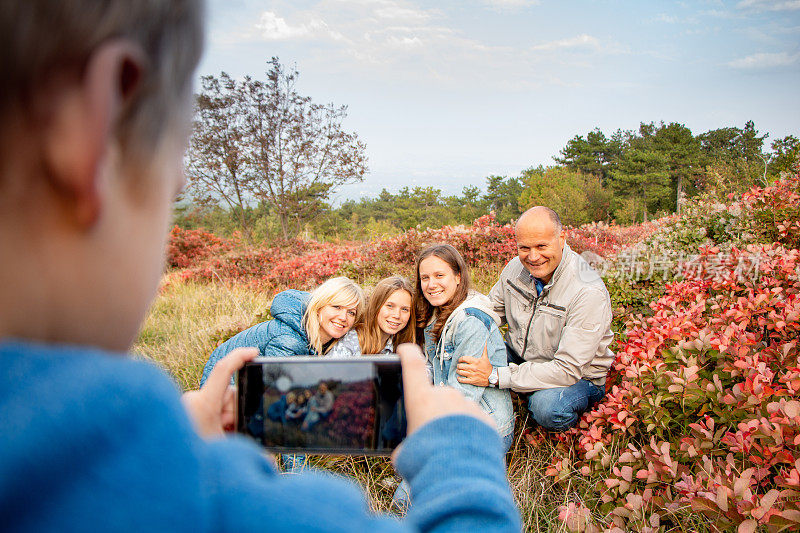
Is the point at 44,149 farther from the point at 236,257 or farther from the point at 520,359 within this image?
the point at 236,257

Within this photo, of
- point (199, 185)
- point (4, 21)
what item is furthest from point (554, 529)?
point (199, 185)

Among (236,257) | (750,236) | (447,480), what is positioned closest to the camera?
(447,480)

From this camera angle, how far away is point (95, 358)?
36cm

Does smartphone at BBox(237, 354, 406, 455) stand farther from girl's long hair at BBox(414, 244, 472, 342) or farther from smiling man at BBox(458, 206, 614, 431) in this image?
girl's long hair at BBox(414, 244, 472, 342)

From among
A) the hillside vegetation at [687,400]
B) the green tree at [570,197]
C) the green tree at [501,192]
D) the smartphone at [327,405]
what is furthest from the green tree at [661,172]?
the smartphone at [327,405]

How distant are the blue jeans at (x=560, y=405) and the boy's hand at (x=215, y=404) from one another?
2.59 m

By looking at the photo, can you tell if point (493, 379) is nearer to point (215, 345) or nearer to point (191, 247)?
point (215, 345)

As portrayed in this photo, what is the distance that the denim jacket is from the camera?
A: 3.10 metres

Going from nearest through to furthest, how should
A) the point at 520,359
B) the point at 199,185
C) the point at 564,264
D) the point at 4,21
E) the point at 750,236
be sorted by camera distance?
1. the point at 4,21
2. the point at 564,264
3. the point at 520,359
4. the point at 750,236
5. the point at 199,185

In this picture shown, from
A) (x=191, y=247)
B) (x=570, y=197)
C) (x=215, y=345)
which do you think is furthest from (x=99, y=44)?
(x=570, y=197)

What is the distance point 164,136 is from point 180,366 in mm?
4857

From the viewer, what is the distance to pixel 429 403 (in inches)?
27.6

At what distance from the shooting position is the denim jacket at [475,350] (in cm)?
310

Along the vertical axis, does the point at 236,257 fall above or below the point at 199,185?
below
